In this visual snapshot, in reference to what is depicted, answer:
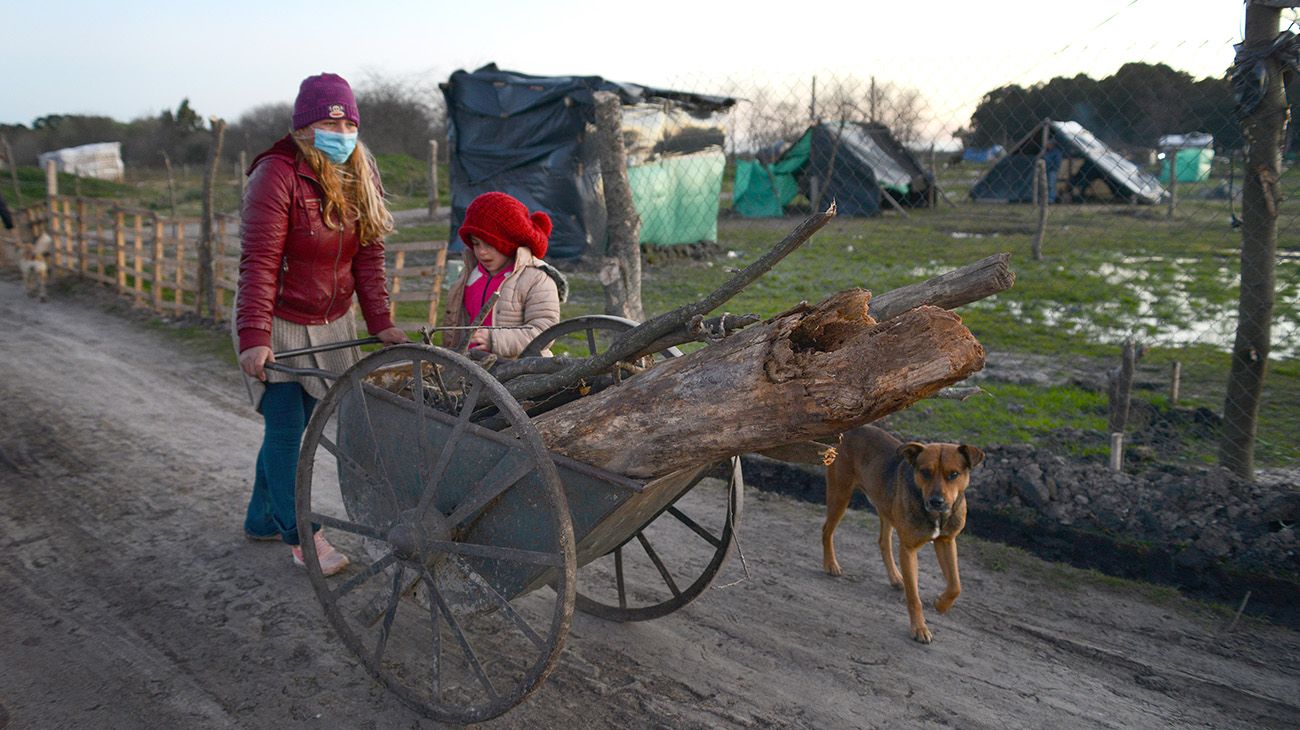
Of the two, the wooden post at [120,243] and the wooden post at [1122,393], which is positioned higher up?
the wooden post at [120,243]

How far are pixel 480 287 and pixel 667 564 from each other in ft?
5.34

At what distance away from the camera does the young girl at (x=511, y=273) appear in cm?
394

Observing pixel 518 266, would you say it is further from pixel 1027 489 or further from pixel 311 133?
pixel 1027 489

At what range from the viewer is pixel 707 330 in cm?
256

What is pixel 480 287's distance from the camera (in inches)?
165

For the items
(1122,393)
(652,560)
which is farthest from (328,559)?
(1122,393)

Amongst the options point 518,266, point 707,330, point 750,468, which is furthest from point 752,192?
point 707,330

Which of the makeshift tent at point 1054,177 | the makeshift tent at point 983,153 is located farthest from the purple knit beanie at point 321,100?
the makeshift tent at point 1054,177

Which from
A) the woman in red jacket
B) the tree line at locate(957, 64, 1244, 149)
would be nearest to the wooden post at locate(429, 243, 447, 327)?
the woman in red jacket

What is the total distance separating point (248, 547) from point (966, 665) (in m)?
3.42

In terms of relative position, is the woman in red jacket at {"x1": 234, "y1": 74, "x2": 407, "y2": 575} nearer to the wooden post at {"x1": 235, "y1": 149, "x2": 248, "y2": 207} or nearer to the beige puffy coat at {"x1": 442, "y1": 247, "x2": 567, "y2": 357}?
the wooden post at {"x1": 235, "y1": 149, "x2": 248, "y2": 207}

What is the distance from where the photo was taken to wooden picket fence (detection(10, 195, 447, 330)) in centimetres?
934

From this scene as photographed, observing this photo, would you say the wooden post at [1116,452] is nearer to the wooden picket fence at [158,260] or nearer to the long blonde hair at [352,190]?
the long blonde hair at [352,190]

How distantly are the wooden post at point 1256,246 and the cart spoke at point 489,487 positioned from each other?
3.97 meters
